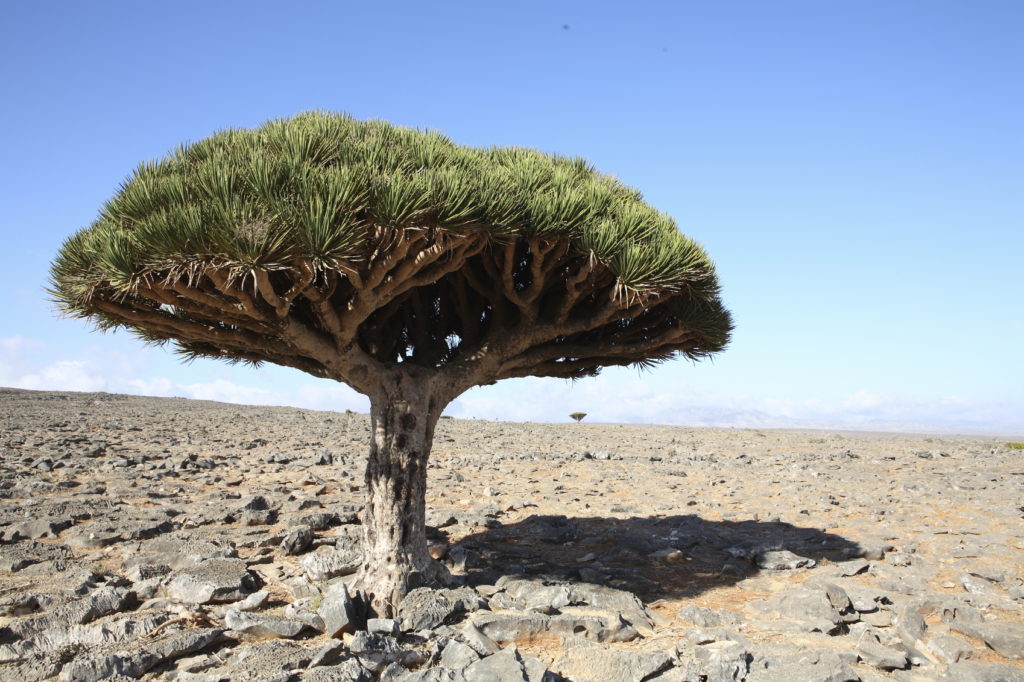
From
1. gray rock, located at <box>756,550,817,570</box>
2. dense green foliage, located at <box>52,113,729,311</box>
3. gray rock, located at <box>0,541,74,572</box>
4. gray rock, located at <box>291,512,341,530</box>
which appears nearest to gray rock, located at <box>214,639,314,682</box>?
dense green foliage, located at <box>52,113,729,311</box>

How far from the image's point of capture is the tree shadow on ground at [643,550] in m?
9.07

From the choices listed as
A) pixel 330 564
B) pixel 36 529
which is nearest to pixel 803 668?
pixel 330 564

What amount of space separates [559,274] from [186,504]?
8462 mm

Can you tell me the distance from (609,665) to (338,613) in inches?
102

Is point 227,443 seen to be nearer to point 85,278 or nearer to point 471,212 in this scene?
point 85,278

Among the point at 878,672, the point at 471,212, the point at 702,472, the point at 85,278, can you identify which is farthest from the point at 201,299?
the point at 702,472

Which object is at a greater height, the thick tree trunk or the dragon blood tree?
the dragon blood tree

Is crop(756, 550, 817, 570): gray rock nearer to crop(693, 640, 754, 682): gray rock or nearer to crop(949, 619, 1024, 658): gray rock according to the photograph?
crop(949, 619, 1024, 658): gray rock

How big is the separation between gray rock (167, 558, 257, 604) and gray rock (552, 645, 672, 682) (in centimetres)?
371

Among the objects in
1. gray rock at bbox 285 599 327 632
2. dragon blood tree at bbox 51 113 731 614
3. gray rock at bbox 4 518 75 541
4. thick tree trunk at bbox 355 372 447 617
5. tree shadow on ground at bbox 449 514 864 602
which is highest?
dragon blood tree at bbox 51 113 731 614

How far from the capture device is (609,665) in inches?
244

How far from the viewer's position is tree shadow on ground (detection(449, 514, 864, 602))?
9070 millimetres

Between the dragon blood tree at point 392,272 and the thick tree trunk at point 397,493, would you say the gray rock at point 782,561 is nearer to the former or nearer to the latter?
the dragon blood tree at point 392,272

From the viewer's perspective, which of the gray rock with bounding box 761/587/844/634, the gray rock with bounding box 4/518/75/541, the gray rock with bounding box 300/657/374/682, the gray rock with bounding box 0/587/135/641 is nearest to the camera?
the gray rock with bounding box 300/657/374/682
